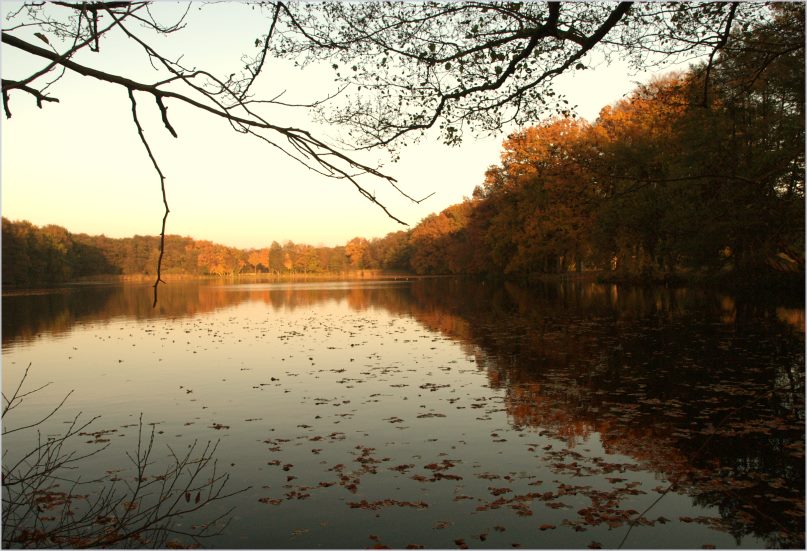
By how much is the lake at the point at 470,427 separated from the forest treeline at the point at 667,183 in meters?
3.54

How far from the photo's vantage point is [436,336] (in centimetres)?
2119

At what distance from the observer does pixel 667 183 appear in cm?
3381

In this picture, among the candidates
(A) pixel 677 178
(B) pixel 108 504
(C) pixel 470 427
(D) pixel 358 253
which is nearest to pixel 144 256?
(D) pixel 358 253

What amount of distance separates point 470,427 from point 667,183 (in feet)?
94.0

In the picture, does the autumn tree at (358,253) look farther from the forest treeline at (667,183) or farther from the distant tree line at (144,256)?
the forest treeline at (667,183)

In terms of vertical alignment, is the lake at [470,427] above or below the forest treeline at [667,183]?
below

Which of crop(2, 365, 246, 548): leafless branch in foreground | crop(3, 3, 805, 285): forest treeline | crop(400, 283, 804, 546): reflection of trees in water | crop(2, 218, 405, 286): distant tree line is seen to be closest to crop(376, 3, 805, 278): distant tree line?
crop(3, 3, 805, 285): forest treeline

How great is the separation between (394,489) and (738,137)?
26714 mm

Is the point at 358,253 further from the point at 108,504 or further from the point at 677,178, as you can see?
the point at 108,504

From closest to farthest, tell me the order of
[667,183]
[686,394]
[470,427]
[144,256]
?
[470,427], [686,394], [667,183], [144,256]

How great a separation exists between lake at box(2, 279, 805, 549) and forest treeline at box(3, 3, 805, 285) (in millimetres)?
3540

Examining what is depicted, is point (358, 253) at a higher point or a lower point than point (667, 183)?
lower

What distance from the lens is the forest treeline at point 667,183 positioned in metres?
19.1

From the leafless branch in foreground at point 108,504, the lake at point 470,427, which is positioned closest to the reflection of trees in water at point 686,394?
the lake at point 470,427
